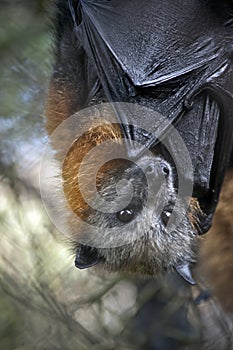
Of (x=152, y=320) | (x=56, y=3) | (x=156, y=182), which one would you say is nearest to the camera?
(x=156, y=182)

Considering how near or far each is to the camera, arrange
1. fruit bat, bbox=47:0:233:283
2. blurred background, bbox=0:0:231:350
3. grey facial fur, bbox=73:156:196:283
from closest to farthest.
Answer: grey facial fur, bbox=73:156:196:283 → fruit bat, bbox=47:0:233:283 → blurred background, bbox=0:0:231:350

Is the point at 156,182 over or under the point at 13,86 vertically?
under

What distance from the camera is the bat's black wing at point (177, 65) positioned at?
4918 millimetres

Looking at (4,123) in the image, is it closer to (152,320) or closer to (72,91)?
(72,91)

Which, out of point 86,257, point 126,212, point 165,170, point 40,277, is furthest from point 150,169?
point 40,277

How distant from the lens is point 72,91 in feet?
16.5

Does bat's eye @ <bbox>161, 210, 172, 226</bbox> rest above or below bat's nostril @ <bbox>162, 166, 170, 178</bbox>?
below

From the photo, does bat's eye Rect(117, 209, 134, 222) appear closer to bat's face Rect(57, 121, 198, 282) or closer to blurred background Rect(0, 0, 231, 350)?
bat's face Rect(57, 121, 198, 282)

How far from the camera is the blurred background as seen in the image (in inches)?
206

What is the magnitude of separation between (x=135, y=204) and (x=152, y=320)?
45.1 inches

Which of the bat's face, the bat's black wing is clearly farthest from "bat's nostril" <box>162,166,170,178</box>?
the bat's black wing

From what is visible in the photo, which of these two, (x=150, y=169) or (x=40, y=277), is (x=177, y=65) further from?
(x=40, y=277)

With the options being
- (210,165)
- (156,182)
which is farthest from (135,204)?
(210,165)

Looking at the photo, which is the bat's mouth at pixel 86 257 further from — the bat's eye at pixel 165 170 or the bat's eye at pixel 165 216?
the bat's eye at pixel 165 170
